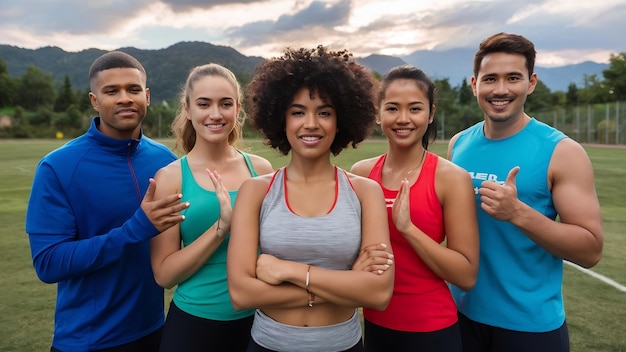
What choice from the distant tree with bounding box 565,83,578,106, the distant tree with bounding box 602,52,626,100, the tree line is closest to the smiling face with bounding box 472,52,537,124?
the tree line

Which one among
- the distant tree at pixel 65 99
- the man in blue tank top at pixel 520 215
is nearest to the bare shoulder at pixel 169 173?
the man in blue tank top at pixel 520 215

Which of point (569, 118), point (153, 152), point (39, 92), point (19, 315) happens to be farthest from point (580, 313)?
point (39, 92)

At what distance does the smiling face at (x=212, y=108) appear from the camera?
3152mm

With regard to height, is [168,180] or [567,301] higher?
[168,180]

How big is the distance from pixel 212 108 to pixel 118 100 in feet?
1.85

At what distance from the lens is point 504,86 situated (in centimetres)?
307

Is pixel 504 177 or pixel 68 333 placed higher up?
pixel 504 177

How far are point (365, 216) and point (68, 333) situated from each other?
1.91m

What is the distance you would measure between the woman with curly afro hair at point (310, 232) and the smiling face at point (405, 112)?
1.01 ft

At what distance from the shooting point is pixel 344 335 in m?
2.43

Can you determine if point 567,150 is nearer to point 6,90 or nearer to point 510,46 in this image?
point 510,46

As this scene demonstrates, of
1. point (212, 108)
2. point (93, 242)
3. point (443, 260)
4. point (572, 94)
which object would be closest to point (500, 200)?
point (443, 260)

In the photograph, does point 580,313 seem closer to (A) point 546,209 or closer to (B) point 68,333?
(A) point 546,209

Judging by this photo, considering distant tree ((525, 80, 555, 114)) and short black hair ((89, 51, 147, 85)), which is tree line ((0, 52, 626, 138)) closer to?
distant tree ((525, 80, 555, 114))
